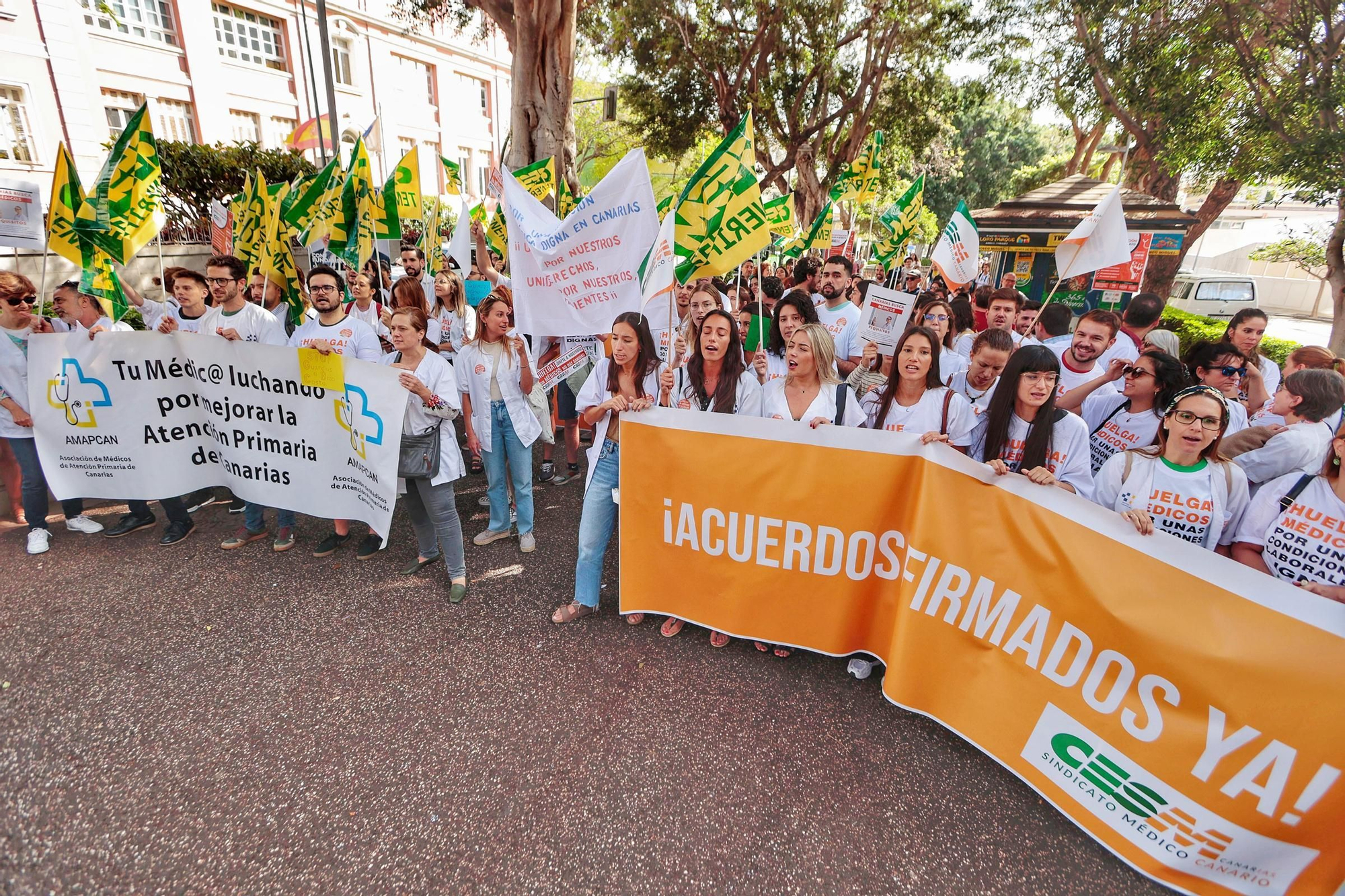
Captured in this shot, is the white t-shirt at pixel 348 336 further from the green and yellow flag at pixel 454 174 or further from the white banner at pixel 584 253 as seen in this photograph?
the green and yellow flag at pixel 454 174

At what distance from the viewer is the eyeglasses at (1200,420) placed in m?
2.56

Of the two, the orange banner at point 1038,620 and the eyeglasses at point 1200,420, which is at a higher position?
the eyeglasses at point 1200,420

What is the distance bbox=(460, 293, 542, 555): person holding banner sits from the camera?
4457 millimetres

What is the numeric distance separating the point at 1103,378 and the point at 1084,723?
7.42 feet

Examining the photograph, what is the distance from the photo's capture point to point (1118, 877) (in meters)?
2.39

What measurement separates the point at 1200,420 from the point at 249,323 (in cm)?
Result: 567

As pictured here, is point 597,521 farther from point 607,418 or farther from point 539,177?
point 539,177

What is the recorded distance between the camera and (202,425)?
4461 mm

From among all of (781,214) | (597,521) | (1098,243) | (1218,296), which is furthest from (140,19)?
(1218,296)

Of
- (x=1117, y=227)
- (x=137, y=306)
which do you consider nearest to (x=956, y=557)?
(x=1117, y=227)

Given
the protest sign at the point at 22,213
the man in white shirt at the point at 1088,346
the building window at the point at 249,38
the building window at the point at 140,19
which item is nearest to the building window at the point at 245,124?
the building window at the point at 249,38

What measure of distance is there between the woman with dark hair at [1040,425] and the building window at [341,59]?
3684 cm

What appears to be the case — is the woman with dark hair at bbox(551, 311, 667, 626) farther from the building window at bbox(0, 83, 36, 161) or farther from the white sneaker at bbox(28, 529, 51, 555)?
the building window at bbox(0, 83, 36, 161)

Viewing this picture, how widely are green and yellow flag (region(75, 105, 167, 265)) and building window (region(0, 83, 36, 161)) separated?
20.9 m
